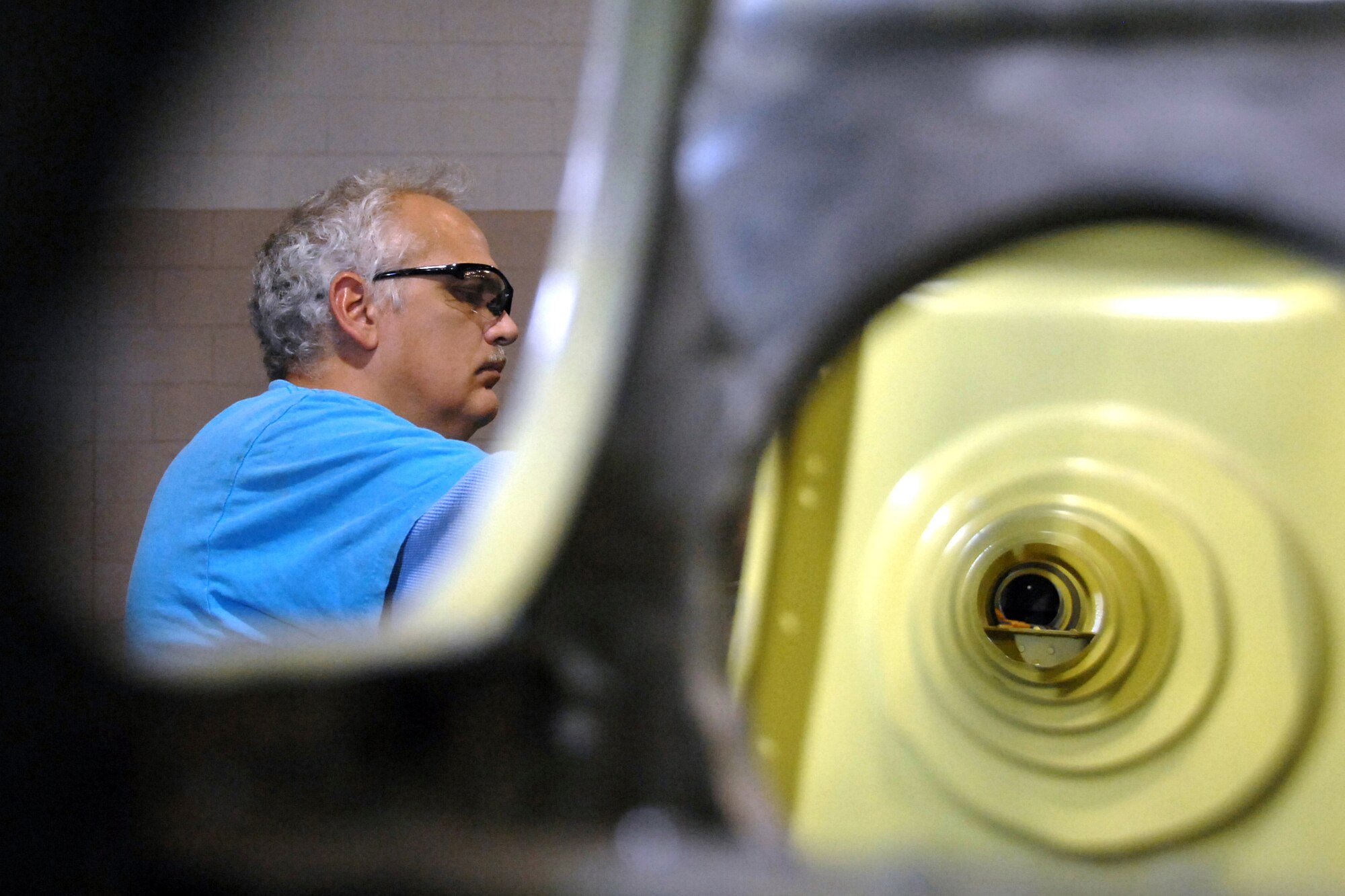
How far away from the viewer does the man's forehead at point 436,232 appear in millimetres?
1509

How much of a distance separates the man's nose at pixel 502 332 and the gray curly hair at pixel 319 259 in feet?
0.47

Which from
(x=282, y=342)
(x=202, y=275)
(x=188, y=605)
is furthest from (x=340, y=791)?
(x=202, y=275)

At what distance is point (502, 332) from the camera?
1.58 metres

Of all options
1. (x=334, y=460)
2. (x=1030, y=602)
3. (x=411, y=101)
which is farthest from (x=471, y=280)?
(x=411, y=101)

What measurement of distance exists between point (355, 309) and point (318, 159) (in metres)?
1.70

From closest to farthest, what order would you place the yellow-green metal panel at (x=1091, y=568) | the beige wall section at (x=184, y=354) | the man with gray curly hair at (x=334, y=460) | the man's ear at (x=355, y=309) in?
1. the yellow-green metal panel at (x=1091, y=568)
2. the man with gray curly hair at (x=334, y=460)
3. the man's ear at (x=355, y=309)
4. the beige wall section at (x=184, y=354)

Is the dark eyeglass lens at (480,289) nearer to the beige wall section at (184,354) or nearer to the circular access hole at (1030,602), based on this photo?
the circular access hole at (1030,602)

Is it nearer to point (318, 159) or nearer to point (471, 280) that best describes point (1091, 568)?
point (471, 280)

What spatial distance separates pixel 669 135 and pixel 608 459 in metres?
0.07

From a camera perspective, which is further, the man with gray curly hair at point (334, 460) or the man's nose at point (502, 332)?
the man's nose at point (502, 332)

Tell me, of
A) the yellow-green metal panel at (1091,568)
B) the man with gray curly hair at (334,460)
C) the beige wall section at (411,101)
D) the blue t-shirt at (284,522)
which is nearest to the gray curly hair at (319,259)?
the man with gray curly hair at (334,460)

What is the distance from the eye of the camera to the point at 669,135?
238mm

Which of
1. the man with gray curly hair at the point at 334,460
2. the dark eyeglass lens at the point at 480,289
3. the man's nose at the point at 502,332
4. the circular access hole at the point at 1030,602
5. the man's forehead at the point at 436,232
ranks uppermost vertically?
the man's forehead at the point at 436,232

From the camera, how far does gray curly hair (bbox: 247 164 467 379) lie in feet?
4.85
